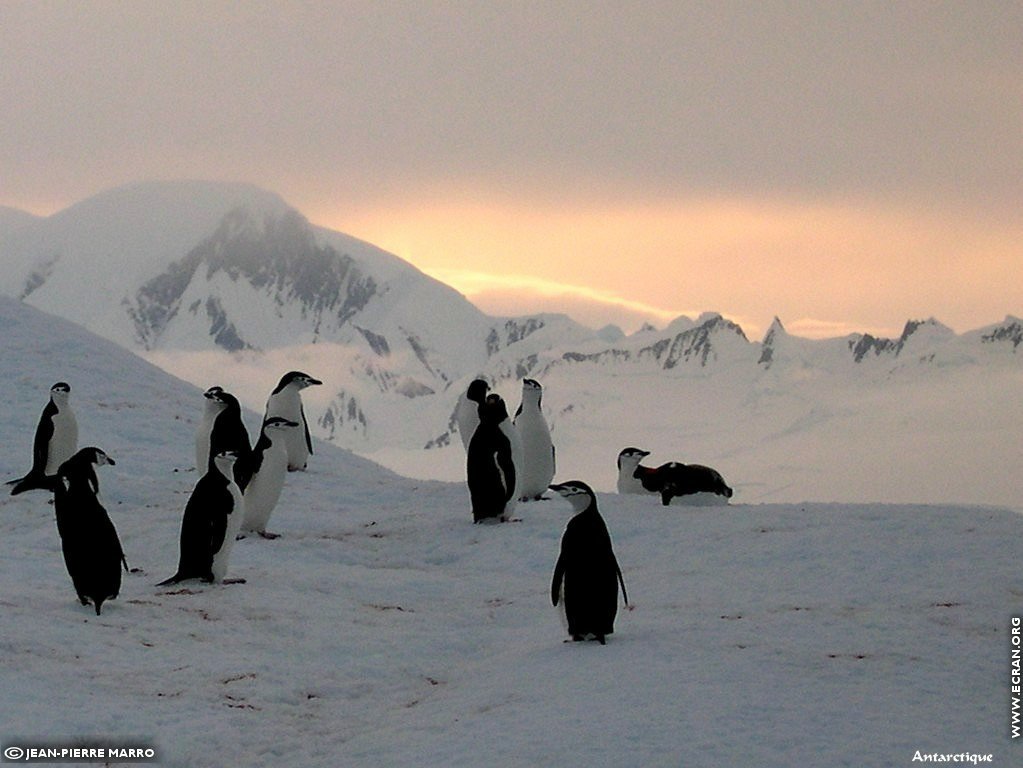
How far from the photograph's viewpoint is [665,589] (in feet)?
49.4

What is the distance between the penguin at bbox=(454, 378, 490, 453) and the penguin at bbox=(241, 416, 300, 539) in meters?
4.52

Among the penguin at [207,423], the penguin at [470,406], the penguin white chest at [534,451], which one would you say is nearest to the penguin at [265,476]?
the penguin at [207,423]

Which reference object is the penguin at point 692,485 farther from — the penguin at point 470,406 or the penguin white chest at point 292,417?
the penguin white chest at point 292,417

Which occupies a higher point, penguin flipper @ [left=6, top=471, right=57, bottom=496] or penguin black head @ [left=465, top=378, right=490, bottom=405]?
penguin black head @ [left=465, top=378, right=490, bottom=405]

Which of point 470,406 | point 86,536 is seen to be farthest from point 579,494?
point 470,406

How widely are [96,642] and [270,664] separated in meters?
1.51

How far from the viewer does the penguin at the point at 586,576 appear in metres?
11.6

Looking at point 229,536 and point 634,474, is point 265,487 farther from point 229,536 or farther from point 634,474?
point 634,474

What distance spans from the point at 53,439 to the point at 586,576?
43.1 feet

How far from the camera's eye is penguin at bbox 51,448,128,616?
42.2 feet

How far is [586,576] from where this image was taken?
1154 centimetres

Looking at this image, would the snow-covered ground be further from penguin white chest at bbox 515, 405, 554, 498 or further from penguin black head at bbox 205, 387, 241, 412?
penguin black head at bbox 205, 387, 241, 412

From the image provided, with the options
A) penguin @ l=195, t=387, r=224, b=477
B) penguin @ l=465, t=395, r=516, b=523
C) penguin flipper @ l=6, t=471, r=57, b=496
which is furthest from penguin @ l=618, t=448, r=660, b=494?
penguin flipper @ l=6, t=471, r=57, b=496

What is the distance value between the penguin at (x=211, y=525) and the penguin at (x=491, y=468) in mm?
4529
